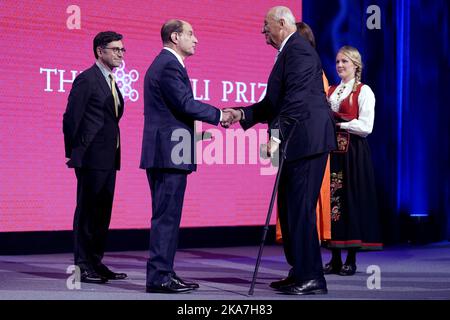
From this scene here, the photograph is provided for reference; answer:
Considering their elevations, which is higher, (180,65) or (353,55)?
(353,55)

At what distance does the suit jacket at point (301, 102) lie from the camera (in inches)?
152

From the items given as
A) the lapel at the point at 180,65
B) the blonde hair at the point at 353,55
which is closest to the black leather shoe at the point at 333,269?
the blonde hair at the point at 353,55

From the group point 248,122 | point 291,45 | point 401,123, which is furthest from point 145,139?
point 401,123

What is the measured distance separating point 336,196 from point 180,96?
1.44 m

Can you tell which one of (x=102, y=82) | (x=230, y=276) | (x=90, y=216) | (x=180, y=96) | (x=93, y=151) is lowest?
(x=230, y=276)

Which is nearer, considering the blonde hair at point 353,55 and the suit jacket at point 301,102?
the suit jacket at point 301,102

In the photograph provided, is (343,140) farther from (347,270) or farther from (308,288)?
(308,288)

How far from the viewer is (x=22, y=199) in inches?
223

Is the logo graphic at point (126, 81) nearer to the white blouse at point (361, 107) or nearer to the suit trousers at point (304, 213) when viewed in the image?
the white blouse at point (361, 107)

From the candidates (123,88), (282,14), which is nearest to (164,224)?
(282,14)

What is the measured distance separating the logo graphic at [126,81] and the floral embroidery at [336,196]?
1918mm

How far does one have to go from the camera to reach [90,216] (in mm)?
4465
